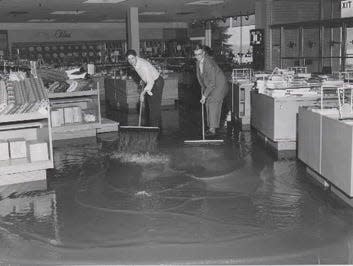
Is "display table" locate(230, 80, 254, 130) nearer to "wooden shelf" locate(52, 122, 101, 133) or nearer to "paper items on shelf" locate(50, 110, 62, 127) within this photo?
"wooden shelf" locate(52, 122, 101, 133)

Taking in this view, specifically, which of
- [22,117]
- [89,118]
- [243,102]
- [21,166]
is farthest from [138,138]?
[21,166]

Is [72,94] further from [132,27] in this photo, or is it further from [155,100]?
[132,27]

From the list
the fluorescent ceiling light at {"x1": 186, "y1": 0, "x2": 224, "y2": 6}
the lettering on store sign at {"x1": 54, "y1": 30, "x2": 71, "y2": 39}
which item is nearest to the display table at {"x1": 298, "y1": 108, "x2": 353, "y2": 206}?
the fluorescent ceiling light at {"x1": 186, "y1": 0, "x2": 224, "y2": 6}

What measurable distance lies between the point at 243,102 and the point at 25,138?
14.5ft

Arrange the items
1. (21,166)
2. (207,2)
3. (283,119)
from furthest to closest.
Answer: (207,2), (283,119), (21,166)

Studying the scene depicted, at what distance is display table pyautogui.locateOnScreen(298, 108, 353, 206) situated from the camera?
4715 mm

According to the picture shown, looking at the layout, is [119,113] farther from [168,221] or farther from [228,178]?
[168,221]

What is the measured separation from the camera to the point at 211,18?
73.0ft

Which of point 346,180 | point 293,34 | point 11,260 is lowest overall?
point 11,260

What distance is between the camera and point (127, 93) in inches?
515

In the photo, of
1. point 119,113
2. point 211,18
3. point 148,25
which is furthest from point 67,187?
point 148,25

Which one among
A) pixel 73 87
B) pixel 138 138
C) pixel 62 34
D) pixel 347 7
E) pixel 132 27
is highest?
pixel 62 34

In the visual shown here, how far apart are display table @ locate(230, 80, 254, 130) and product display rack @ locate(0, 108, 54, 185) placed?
4.10 metres

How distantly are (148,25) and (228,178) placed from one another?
20799mm
